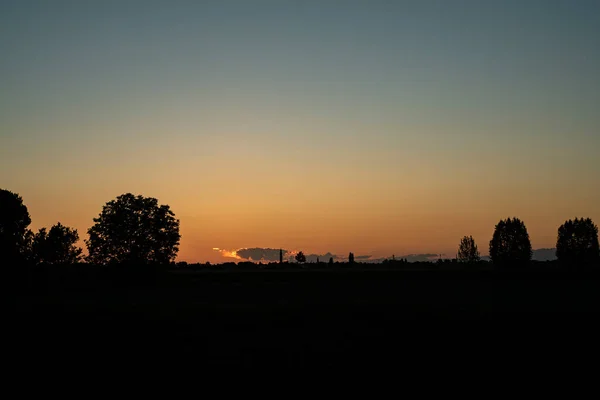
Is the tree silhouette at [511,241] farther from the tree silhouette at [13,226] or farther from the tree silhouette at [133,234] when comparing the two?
the tree silhouette at [13,226]

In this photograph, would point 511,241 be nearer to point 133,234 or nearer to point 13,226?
point 133,234

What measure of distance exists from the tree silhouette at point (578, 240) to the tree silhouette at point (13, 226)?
425 ft

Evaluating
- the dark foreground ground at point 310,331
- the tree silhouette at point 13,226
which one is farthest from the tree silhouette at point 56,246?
the dark foreground ground at point 310,331

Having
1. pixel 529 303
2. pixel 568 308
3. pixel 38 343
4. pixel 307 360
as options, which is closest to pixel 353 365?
pixel 307 360

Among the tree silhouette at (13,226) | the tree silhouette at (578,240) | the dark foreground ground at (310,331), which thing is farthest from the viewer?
the tree silhouette at (578,240)

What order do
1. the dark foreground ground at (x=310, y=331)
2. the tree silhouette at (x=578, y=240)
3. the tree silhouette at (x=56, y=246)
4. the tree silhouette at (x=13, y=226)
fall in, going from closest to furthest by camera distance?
1. the dark foreground ground at (x=310, y=331)
2. the tree silhouette at (x=13, y=226)
3. the tree silhouette at (x=56, y=246)
4. the tree silhouette at (x=578, y=240)

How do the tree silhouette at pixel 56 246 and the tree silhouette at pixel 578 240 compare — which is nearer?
the tree silhouette at pixel 56 246

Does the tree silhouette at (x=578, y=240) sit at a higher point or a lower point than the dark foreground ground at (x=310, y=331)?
higher

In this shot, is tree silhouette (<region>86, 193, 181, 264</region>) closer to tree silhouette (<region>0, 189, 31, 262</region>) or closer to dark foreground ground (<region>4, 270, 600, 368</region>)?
tree silhouette (<region>0, 189, 31, 262</region>)

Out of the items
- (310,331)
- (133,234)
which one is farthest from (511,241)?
(310,331)

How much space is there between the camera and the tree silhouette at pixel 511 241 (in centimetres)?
15712

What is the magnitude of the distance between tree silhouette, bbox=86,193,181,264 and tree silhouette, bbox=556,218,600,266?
365 feet

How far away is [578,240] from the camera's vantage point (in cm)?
15150

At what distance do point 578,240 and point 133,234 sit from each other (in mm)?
121767
